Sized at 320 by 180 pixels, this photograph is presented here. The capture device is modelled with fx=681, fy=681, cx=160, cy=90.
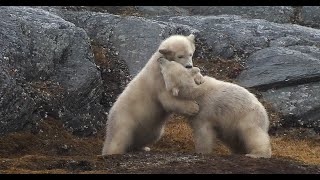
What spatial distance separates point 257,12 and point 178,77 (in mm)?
14267

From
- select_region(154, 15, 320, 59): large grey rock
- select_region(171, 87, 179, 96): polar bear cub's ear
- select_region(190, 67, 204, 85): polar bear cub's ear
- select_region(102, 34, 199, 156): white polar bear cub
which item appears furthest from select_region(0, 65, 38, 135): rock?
select_region(154, 15, 320, 59): large grey rock

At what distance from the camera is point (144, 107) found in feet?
45.4

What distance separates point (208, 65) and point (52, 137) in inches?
261

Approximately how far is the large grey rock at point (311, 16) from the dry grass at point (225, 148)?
365 inches

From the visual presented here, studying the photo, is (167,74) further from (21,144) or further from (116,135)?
(21,144)

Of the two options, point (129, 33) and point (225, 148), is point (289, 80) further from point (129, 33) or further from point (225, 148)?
point (129, 33)

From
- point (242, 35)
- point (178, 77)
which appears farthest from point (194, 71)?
point (242, 35)

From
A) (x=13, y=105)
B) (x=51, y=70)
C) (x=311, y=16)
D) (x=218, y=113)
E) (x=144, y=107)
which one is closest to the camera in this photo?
(x=218, y=113)

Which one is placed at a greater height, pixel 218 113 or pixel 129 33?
Result: pixel 129 33

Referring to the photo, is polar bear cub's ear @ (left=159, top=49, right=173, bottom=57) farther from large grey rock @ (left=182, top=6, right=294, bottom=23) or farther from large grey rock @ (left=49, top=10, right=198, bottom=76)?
large grey rock @ (left=182, top=6, right=294, bottom=23)

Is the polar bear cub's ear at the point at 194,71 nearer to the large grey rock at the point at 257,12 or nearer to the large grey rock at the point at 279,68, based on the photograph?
the large grey rock at the point at 279,68

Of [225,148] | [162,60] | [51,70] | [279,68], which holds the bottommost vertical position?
[225,148]

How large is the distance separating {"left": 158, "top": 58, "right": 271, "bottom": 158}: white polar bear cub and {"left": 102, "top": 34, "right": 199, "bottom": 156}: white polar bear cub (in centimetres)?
37
